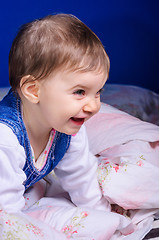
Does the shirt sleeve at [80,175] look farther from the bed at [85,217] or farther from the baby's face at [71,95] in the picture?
the baby's face at [71,95]

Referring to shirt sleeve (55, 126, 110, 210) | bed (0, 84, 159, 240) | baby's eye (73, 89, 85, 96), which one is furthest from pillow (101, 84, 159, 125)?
baby's eye (73, 89, 85, 96)

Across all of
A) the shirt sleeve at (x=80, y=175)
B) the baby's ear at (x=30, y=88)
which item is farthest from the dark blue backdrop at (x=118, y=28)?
the baby's ear at (x=30, y=88)

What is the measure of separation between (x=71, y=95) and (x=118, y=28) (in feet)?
5.06

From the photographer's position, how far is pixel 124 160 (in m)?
1.38

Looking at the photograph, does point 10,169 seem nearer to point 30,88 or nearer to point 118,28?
point 30,88

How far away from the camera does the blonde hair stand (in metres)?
0.98

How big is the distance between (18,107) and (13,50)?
17 cm

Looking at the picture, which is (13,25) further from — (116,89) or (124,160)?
(124,160)

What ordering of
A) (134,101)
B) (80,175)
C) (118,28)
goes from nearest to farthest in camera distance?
(80,175) < (134,101) < (118,28)

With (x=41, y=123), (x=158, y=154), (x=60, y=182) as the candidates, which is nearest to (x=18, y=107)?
(x=41, y=123)

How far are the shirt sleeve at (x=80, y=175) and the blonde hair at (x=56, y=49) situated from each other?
0.34 m

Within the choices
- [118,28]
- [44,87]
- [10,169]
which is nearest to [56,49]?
[44,87]

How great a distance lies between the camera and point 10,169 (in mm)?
1033

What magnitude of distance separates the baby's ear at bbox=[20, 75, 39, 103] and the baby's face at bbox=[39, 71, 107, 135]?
1 cm
